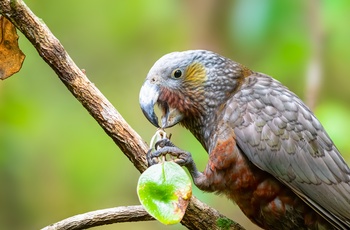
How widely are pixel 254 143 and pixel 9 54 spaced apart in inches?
45.9

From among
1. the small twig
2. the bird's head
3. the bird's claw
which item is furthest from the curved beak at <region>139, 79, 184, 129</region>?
the small twig

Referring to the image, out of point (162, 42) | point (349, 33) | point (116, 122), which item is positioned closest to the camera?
point (116, 122)

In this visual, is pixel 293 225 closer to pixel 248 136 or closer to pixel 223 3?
pixel 248 136

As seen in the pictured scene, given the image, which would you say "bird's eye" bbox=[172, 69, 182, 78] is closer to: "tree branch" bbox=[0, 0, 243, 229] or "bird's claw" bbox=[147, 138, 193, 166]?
"bird's claw" bbox=[147, 138, 193, 166]

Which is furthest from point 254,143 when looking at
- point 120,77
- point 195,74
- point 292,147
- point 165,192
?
point 120,77

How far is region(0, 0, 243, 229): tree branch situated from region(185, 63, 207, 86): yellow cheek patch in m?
0.69

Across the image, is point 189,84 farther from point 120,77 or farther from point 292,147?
point 120,77

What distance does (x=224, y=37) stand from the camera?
5320mm

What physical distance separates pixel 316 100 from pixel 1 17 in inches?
85.4

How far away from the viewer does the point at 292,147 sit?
3.52m

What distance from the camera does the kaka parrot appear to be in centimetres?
343

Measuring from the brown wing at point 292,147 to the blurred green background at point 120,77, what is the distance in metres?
0.85

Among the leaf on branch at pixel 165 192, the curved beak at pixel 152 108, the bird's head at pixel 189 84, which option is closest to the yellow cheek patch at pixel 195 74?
the bird's head at pixel 189 84

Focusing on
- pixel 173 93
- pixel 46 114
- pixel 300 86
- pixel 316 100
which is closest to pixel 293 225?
pixel 173 93
